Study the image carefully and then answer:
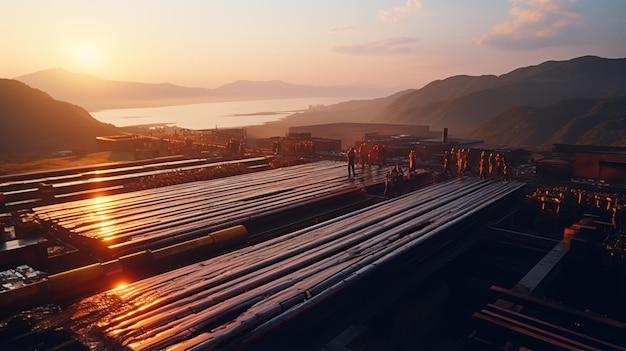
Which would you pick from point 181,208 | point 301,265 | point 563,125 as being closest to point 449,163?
point 181,208

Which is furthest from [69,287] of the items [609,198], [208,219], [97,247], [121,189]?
[609,198]

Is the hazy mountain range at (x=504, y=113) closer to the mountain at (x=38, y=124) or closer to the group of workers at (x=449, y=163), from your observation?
the mountain at (x=38, y=124)

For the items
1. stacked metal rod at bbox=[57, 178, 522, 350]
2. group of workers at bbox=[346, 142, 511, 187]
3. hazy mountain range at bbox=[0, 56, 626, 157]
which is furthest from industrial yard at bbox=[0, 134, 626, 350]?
hazy mountain range at bbox=[0, 56, 626, 157]

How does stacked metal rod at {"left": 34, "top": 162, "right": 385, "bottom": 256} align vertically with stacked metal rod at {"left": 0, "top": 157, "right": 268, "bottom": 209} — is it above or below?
below

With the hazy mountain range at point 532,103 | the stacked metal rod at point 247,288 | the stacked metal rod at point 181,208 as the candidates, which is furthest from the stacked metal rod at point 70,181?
the hazy mountain range at point 532,103

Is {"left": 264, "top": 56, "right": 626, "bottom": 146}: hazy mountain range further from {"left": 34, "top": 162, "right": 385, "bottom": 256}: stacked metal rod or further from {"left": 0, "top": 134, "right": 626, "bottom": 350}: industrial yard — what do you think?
{"left": 34, "top": 162, "right": 385, "bottom": 256}: stacked metal rod

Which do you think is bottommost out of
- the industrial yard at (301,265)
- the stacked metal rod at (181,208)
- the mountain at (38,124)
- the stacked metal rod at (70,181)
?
the industrial yard at (301,265)

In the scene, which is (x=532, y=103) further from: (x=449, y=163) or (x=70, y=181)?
(x=70, y=181)
